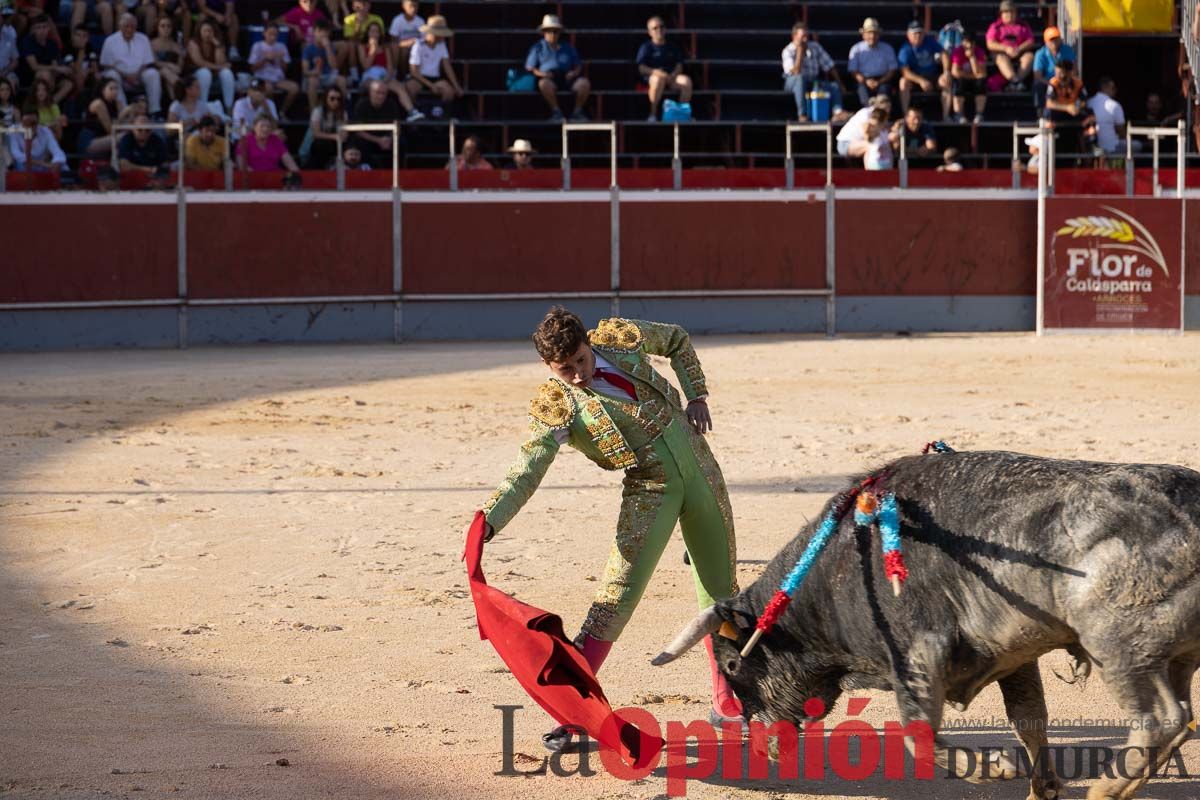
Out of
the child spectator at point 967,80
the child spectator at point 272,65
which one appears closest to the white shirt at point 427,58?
the child spectator at point 272,65

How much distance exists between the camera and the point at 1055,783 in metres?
3.71

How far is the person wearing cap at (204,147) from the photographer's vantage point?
47.4 ft

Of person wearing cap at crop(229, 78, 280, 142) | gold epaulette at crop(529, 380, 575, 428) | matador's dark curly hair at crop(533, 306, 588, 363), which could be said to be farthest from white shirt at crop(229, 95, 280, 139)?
matador's dark curly hair at crop(533, 306, 588, 363)

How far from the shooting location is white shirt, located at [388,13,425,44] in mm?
16344

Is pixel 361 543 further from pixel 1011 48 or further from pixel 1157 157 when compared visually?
pixel 1011 48

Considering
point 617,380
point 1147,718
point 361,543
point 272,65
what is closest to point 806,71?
point 272,65

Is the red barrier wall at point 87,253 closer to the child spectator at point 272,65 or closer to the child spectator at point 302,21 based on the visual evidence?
the child spectator at point 272,65

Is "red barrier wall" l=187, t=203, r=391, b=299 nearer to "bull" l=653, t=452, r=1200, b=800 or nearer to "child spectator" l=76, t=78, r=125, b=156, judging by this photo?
"child spectator" l=76, t=78, r=125, b=156

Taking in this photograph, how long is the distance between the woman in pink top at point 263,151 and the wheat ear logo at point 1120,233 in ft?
23.2

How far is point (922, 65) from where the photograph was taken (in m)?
16.8

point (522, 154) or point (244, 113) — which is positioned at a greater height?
point (244, 113)

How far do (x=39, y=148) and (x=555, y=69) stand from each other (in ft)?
16.6

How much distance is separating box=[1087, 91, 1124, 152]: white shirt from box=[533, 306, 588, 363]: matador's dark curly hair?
44.0 feet

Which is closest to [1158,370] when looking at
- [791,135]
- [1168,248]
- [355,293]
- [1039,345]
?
[1039,345]
